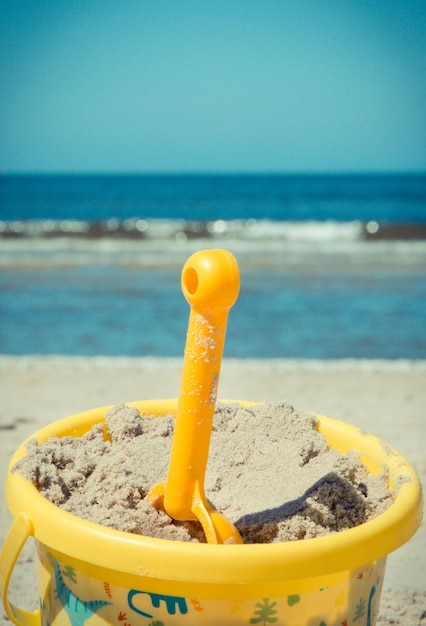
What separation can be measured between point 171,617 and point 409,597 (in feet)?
4.01

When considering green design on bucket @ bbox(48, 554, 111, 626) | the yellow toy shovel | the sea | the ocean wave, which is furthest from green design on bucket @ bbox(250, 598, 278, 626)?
the ocean wave

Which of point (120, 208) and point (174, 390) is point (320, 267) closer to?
point (174, 390)

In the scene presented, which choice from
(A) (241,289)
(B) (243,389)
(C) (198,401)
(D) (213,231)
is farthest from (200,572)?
(D) (213,231)

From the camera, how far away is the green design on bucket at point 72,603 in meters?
0.96

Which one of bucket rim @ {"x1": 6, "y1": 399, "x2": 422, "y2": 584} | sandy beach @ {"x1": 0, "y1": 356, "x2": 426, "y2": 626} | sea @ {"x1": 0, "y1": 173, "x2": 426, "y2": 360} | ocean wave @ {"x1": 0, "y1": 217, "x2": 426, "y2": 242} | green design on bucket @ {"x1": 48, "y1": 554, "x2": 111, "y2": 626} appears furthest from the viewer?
ocean wave @ {"x1": 0, "y1": 217, "x2": 426, "y2": 242}

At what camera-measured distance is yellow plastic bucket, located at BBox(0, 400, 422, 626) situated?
2.76 feet

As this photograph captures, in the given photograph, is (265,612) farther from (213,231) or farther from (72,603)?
(213,231)

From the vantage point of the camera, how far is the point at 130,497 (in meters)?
1.08

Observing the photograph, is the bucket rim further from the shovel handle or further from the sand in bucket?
the shovel handle

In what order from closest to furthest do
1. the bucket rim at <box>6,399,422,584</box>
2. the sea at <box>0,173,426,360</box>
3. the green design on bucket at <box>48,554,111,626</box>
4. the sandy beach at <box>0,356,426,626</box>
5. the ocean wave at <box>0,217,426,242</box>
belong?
the bucket rim at <box>6,399,422,584</box>, the green design on bucket at <box>48,554,111,626</box>, the sandy beach at <box>0,356,426,626</box>, the sea at <box>0,173,426,360</box>, the ocean wave at <box>0,217,426,242</box>

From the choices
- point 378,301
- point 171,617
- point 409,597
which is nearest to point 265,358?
point 378,301

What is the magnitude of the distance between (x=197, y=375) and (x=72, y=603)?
0.39 m

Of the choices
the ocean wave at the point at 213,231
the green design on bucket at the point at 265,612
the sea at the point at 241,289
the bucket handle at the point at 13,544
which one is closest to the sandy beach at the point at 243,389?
the sea at the point at 241,289

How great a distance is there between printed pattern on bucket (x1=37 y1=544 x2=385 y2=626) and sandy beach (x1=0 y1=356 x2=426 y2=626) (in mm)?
1327
